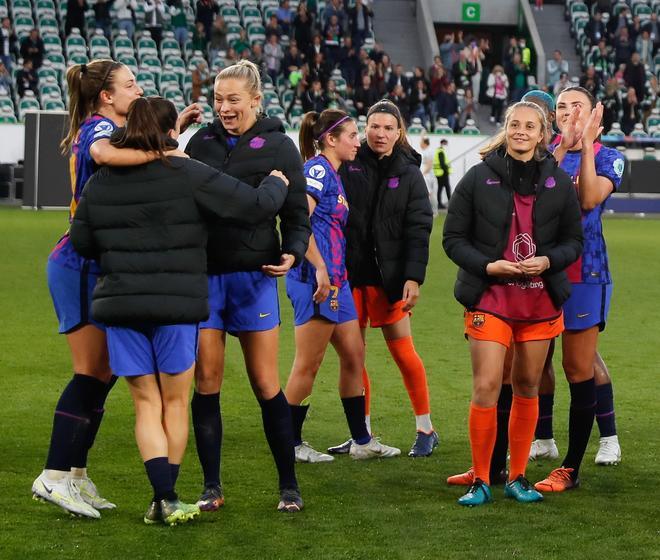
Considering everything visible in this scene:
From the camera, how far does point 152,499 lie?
548 centimetres

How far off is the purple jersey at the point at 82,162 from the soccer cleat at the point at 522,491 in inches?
81.7

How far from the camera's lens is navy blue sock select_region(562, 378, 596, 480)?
6109 millimetres

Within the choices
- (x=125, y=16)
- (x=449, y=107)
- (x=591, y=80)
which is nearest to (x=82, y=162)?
(x=449, y=107)

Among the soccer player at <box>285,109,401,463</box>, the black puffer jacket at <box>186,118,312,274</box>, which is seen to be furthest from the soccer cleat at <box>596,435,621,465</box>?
the black puffer jacket at <box>186,118,312,274</box>

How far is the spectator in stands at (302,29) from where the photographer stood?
31297 mm

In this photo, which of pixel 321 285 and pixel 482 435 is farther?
pixel 321 285

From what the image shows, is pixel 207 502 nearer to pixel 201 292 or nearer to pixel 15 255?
pixel 201 292

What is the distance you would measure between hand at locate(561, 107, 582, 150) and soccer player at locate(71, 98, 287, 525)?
1.63 meters

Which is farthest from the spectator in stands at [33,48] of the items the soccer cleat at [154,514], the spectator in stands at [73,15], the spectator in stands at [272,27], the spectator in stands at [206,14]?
the soccer cleat at [154,514]

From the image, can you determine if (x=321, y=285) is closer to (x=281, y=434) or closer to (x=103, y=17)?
(x=281, y=434)

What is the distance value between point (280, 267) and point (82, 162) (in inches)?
36.4

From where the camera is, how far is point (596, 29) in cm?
3481

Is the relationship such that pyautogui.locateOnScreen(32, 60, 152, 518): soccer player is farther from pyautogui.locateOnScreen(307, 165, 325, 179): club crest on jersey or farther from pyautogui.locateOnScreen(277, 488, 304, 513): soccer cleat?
pyautogui.locateOnScreen(307, 165, 325, 179): club crest on jersey

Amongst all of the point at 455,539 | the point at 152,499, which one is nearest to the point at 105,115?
the point at 152,499
